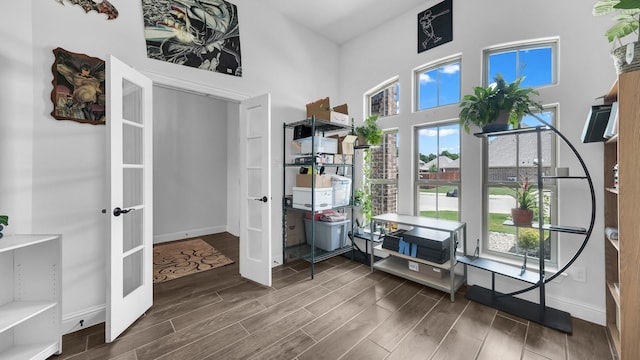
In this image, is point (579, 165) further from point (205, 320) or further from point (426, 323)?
point (205, 320)

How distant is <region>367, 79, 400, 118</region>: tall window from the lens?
3.35m

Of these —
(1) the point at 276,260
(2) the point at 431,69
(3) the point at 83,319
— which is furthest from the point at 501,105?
(3) the point at 83,319

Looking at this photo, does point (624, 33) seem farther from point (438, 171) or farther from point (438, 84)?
point (438, 171)

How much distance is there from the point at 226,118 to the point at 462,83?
442 cm

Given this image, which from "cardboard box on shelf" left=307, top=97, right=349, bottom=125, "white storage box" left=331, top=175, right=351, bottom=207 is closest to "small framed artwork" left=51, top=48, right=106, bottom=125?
"cardboard box on shelf" left=307, top=97, right=349, bottom=125

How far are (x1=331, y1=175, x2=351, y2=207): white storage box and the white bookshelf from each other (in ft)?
8.20

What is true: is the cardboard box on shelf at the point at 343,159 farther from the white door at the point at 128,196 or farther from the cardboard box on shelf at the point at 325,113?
the white door at the point at 128,196

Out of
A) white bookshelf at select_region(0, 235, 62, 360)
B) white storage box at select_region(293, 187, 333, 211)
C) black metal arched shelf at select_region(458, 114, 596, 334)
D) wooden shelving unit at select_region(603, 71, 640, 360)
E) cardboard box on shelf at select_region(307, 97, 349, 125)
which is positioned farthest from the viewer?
cardboard box on shelf at select_region(307, 97, 349, 125)

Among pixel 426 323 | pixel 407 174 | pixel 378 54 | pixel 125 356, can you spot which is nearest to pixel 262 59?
pixel 378 54

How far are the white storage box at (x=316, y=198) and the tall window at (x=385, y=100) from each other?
1.42 meters

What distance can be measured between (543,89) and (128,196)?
377 cm

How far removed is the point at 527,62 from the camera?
2375mm

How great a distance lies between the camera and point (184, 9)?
8.09ft

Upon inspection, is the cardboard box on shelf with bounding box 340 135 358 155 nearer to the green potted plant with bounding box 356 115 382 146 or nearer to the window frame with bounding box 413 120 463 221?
the green potted plant with bounding box 356 115 382 146
